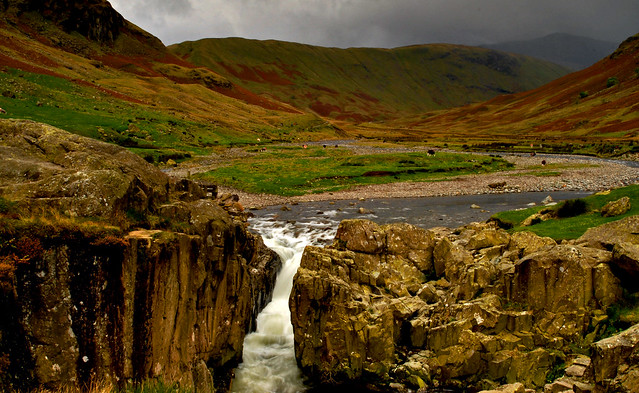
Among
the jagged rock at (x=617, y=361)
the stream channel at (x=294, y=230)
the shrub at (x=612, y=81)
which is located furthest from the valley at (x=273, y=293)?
the shrub at (x=612, y=81)

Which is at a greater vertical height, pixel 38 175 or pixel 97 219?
pixel 38 175

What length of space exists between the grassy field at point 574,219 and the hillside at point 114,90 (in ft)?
175

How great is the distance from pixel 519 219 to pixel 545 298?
1619 cm

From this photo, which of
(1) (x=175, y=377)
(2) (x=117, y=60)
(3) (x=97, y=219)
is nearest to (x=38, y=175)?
(3) (x=97, y=219)

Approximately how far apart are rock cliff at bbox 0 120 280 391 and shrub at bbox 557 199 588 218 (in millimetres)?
24556

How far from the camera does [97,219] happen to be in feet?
40.2

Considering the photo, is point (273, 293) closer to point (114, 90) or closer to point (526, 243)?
point (526, 243)

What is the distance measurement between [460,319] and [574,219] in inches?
606

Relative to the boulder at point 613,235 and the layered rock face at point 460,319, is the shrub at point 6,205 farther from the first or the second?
the boulder at point 613,235

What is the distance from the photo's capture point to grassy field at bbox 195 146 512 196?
5574cm

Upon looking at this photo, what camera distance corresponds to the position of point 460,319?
16.2 meters

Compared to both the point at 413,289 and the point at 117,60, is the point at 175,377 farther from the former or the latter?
the point at 117,60

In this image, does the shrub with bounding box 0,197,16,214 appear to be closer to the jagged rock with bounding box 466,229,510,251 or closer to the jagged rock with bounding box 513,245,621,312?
the jagged rock with bounding box 513,245,621,312

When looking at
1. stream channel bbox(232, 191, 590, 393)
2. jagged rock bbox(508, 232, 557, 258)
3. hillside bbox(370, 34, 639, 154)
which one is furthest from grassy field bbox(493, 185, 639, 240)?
hillside bbox(370, 34, 639, 154)
